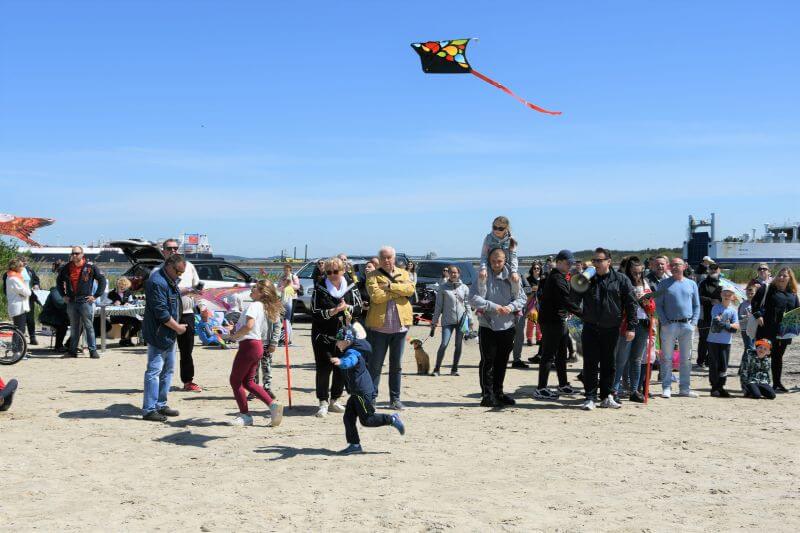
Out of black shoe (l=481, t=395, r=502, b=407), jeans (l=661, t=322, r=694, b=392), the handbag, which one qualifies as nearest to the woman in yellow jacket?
black shoe (l=481, t=395, r=502, b=407)

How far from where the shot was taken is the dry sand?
5.34m

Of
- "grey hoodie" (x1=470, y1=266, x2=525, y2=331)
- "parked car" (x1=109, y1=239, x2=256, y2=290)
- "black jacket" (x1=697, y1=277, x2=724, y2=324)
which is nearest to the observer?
"grey hoodie" (x1=470, y1=266, x2=525, y2=331)

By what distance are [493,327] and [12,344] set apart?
780 centimetres

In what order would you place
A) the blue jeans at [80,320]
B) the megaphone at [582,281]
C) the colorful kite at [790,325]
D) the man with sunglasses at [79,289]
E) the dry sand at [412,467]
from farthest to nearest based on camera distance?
the blue jeans at [80,320] → the man with sunglasses at [79,289] → the colorful kite at [790,325] → the megaphone at [582,281] → the dry sand at [412,467]

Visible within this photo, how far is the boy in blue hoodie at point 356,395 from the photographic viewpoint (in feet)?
22.1

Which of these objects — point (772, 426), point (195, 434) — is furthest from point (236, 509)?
point (772, 426)

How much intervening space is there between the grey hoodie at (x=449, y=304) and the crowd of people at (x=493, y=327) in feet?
1.29

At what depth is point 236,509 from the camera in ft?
18.0

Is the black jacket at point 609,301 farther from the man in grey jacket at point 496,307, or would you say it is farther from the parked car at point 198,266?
the parked car at point 198,266

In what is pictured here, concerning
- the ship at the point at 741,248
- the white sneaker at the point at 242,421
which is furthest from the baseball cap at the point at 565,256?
the ship at the point at 741,248

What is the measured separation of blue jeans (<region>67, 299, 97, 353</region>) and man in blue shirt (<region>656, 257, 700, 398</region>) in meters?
8.96

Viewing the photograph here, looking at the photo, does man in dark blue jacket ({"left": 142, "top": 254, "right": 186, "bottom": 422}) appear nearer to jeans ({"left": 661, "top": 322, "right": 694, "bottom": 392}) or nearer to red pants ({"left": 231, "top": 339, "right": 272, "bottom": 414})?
red pants ({"left": 231, "top": 339, "right": 272, "bottom": 414})

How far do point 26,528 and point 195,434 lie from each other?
279 cm

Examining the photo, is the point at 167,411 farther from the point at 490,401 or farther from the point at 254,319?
the point at 490,401
